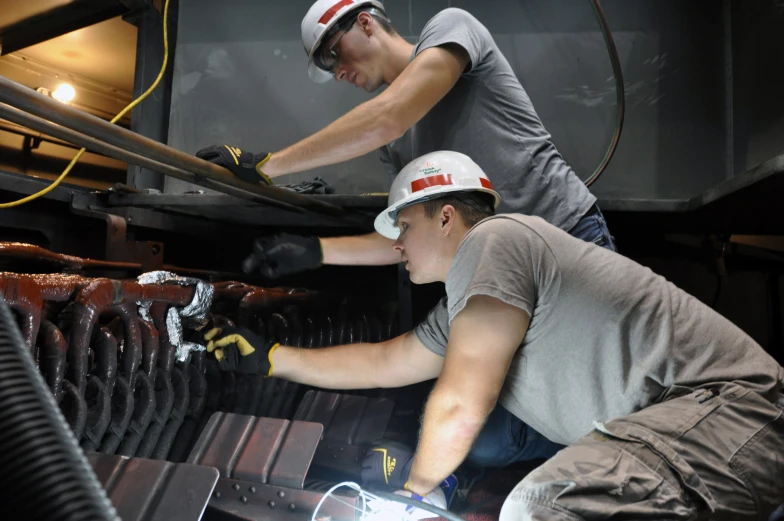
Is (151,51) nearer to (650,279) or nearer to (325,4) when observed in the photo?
(325,4)

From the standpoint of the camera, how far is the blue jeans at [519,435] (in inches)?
81.4

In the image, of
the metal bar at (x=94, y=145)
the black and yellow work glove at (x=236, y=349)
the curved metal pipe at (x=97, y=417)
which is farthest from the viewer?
the black and yellow work glove at (x=236, y=349)

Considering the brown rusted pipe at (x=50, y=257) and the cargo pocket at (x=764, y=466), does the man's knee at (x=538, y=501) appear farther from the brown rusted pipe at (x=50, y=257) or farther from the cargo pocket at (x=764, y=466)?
the brown rusted pipe at (x=50, y=257)

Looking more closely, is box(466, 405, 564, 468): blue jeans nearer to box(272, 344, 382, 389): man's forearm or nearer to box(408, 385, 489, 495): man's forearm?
box(272, 344, 382, 389): man's forearm

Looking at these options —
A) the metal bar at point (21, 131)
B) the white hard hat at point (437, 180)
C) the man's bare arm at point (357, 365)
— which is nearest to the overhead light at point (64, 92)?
the metal bar at point (21, 131)

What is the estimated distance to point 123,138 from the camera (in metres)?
1.41

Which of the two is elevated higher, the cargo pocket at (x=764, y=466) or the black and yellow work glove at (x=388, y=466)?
the cargo pocket at (x=764, y=466)

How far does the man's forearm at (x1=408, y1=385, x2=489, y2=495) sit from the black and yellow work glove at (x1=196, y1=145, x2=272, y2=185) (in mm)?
853

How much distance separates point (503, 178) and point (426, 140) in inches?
12.7

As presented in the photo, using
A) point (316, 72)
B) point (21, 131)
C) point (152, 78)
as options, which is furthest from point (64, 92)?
point (316, 72)

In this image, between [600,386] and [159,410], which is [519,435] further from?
[159,410]

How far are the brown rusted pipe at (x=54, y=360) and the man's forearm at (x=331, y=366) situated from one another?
2.59ft

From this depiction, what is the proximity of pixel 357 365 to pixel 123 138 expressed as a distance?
1.08 meters

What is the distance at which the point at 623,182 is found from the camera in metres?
3.21
